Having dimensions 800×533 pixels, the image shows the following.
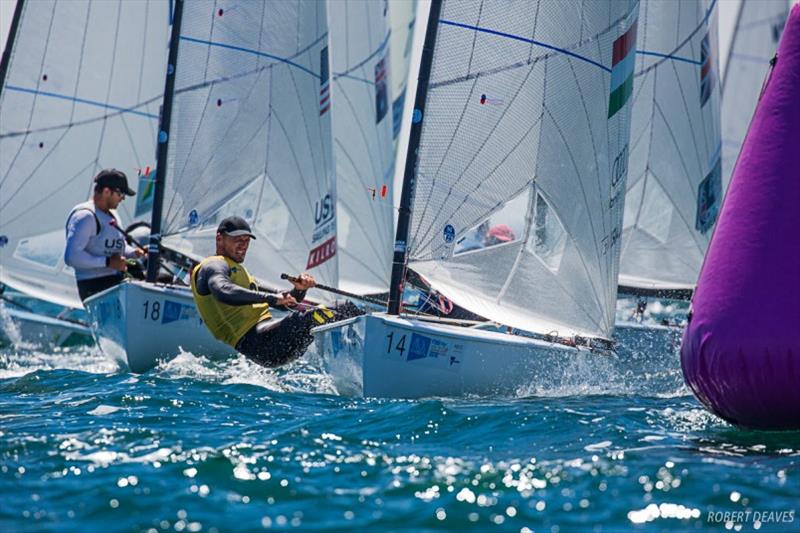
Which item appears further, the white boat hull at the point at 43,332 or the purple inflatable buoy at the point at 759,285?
the white boat hull at the point at 43,332

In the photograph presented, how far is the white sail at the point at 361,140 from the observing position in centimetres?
1842

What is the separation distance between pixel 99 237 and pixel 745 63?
14.5 metres

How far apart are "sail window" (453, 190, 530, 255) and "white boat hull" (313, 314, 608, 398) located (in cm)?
98

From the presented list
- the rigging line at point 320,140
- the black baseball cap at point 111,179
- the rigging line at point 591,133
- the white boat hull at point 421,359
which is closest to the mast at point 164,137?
the black baseball cap at point 111,179

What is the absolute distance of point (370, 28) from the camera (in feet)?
62.1

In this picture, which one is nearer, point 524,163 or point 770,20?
point 524,163

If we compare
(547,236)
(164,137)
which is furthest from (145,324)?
(547,236)

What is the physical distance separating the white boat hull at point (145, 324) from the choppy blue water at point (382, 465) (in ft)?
7.91

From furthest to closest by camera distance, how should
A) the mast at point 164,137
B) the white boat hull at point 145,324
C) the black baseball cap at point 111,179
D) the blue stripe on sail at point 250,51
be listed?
the blue stripe on sail at point 250,51, the mast at point 164,137, the black baseball cap at point 111,179, the white boat hull at point 145,324

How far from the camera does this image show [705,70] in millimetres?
18297

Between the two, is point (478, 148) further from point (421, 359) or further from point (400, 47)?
point (400, 47)

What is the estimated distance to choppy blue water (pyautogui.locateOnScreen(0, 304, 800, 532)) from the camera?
5.29 m

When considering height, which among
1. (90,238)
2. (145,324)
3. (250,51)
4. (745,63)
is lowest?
(145,324)

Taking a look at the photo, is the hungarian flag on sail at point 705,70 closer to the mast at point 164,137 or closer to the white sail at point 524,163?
the white sail at point 524,163
